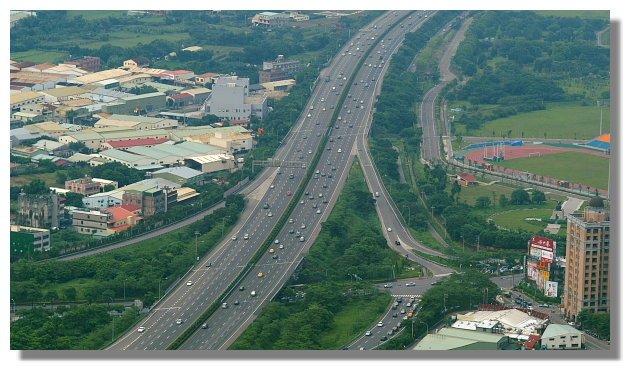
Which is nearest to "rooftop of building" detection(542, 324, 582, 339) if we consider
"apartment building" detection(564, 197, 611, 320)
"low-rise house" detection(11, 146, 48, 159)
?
"apartment building" detection(564, 197, 611, 320)

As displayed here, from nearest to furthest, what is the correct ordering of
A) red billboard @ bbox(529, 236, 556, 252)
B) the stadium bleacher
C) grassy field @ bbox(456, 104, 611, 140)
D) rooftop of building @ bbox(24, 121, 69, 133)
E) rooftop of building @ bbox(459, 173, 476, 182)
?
1. red billboard @ bbox(529, 236, 556, 252)
2. rooftop of building @ bbox(459, 173, 476, 182)
3. rooftop of building @ bbox(24, 121, 69, 133)
4. the stadium bleacher
5. grassy field @ bbox(456, 104, 611, 140)

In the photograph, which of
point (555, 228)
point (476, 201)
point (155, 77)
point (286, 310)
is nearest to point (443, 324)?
point (286, 310)

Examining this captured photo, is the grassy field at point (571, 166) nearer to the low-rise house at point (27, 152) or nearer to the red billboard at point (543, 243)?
the red billboard at point (543, 243)

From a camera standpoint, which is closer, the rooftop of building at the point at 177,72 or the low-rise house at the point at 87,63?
the rooftop of building at the point at 177,72

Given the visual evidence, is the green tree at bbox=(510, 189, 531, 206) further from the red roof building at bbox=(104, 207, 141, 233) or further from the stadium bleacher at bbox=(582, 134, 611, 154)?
the red roof building at bbox=(104, 207, 141, 233)

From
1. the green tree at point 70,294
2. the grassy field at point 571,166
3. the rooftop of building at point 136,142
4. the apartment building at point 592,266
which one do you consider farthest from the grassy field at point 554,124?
the green tree at point 70,294

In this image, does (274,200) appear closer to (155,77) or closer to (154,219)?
(154,219)
